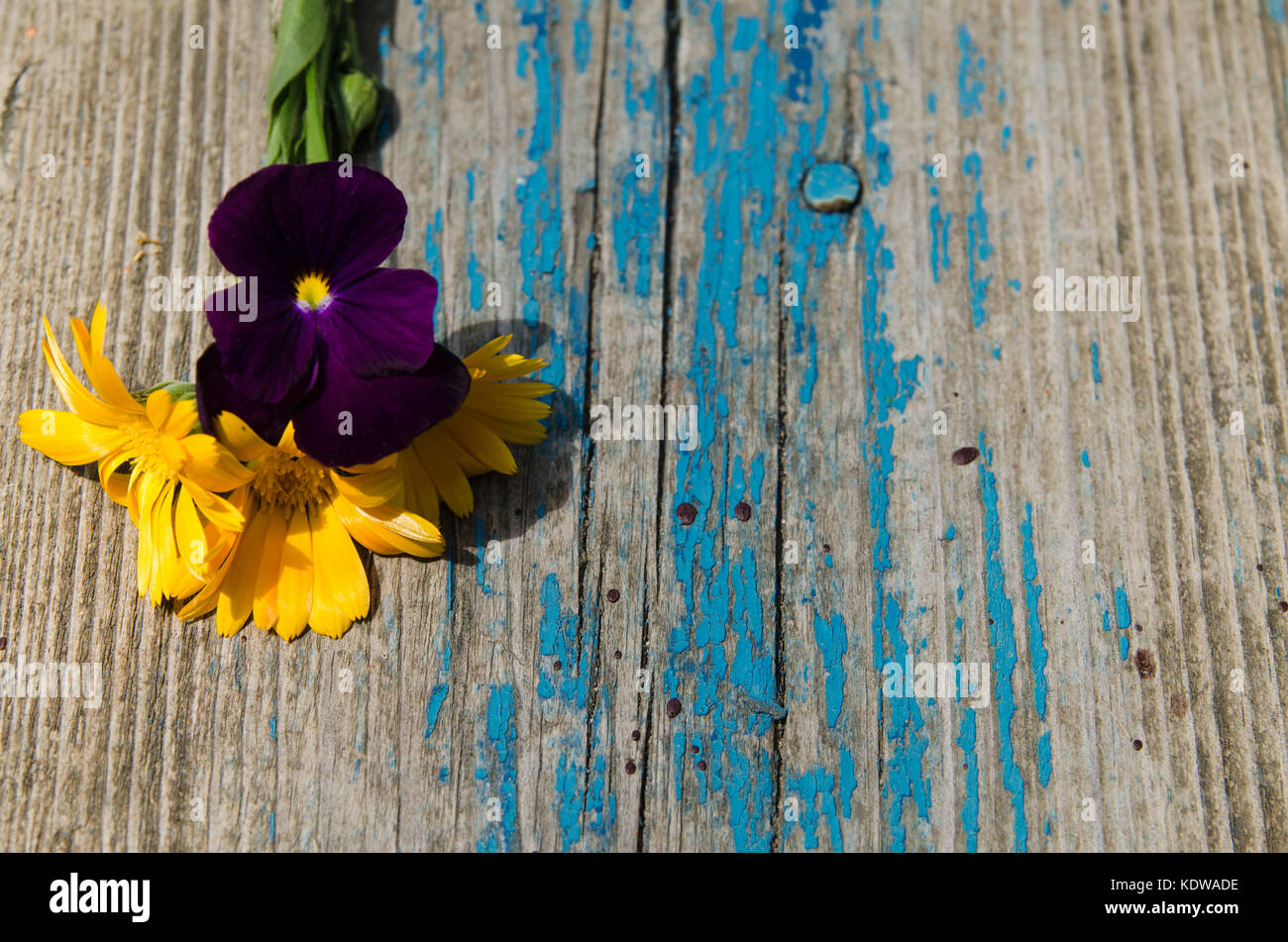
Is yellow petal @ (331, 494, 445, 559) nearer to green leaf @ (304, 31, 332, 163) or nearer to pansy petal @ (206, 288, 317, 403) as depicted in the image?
pansy petal @ (206, 288, 317, 403)

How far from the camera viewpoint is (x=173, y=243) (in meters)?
1.73

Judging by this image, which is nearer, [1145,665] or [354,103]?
[1145,665]

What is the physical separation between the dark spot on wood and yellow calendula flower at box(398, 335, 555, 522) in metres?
0.99

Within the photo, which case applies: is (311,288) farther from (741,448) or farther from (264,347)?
(741,448)

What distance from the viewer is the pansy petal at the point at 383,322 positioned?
4.35ft

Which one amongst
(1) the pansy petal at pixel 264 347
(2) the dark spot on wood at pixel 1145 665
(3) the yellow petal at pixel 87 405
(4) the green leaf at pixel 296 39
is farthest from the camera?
(4) the green leaf at pixel 296 39

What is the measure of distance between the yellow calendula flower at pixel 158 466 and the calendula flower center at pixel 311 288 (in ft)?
0.69

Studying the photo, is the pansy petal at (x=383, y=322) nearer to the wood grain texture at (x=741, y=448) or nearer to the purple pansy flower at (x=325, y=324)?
the purple pansy flower at (x=325, y=324)

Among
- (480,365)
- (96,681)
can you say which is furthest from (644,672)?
(96,681)

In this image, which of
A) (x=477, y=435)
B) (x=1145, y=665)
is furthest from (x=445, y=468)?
(x=1145, y=665)

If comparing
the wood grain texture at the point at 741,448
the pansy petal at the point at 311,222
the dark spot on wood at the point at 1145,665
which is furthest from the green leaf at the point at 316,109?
the dark spot on wood at the point at 1145,665

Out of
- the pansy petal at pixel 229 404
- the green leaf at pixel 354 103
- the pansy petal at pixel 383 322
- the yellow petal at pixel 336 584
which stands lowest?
the yellow petal at pixel 336 584

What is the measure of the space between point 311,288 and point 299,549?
376 millimetres

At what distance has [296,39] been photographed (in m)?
1.68
